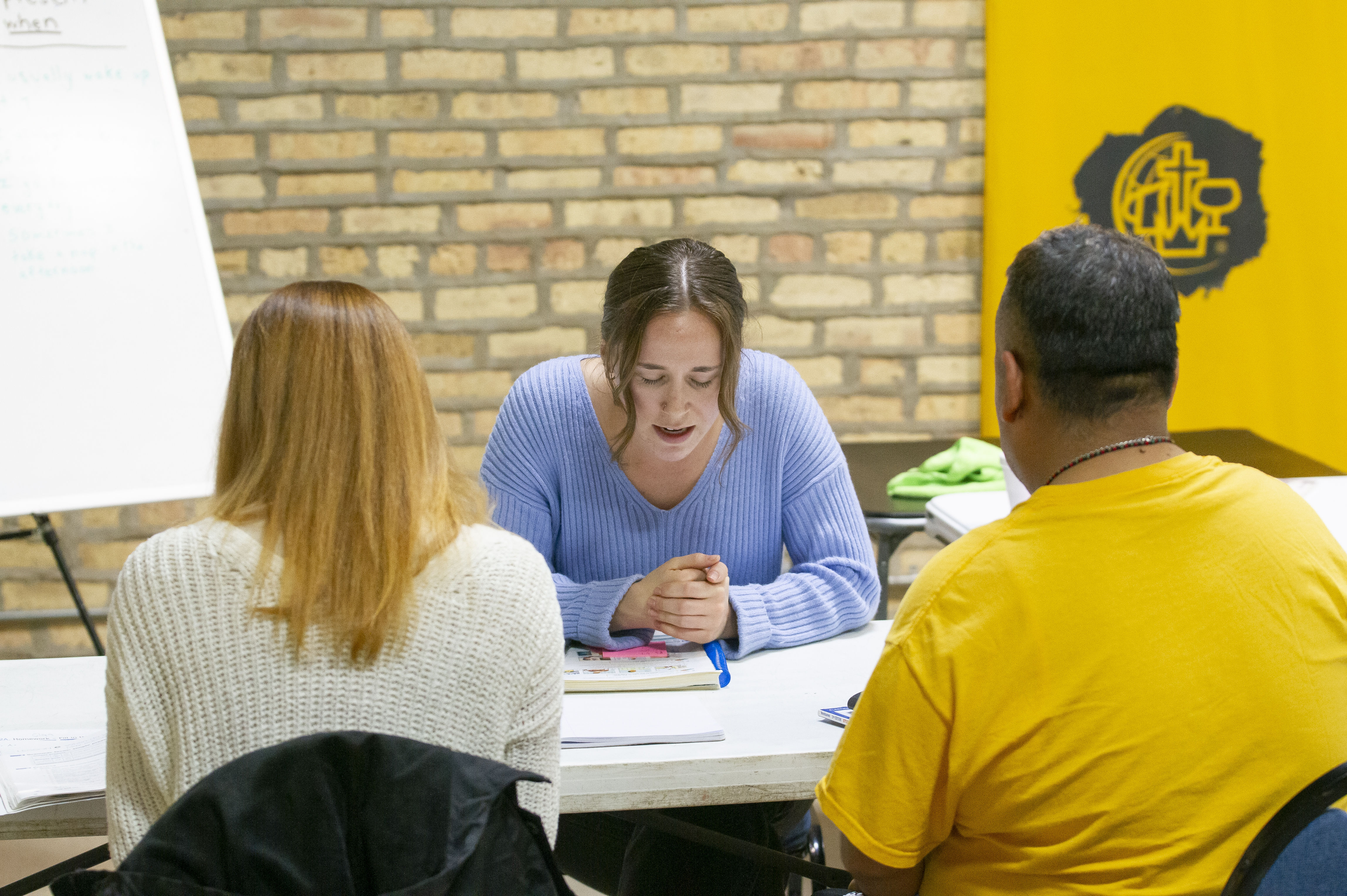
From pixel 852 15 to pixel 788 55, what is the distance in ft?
0.63

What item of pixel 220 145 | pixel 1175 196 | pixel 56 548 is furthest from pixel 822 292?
pixel 56 548

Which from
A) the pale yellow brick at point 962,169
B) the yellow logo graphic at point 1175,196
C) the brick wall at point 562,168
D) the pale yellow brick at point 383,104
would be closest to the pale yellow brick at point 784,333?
the brick wall at point 562,168

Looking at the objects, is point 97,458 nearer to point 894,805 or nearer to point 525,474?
point 525,474

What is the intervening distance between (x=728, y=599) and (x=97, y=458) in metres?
1.33

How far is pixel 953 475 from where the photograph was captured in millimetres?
2322

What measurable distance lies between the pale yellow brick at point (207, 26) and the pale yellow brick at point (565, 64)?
0.69m

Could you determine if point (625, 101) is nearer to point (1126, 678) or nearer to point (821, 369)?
point (821, 369)

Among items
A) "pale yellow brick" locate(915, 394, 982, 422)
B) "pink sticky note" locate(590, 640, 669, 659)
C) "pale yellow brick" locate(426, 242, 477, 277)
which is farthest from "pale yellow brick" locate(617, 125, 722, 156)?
"pink sticky note" locate(590, 640, 669, 659)

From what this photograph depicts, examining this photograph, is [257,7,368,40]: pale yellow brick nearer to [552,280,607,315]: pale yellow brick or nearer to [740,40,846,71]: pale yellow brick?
[552,280,607,315]: pale yellow brick

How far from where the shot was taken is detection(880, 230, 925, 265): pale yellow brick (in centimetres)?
296

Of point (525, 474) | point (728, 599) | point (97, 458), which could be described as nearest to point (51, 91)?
point (97, 458)

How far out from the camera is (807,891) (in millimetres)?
2080

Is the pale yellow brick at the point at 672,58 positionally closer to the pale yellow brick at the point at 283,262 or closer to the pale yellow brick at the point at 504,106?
the pale yellow brick at the point at 504,106

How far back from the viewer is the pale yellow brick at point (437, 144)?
112 inches
